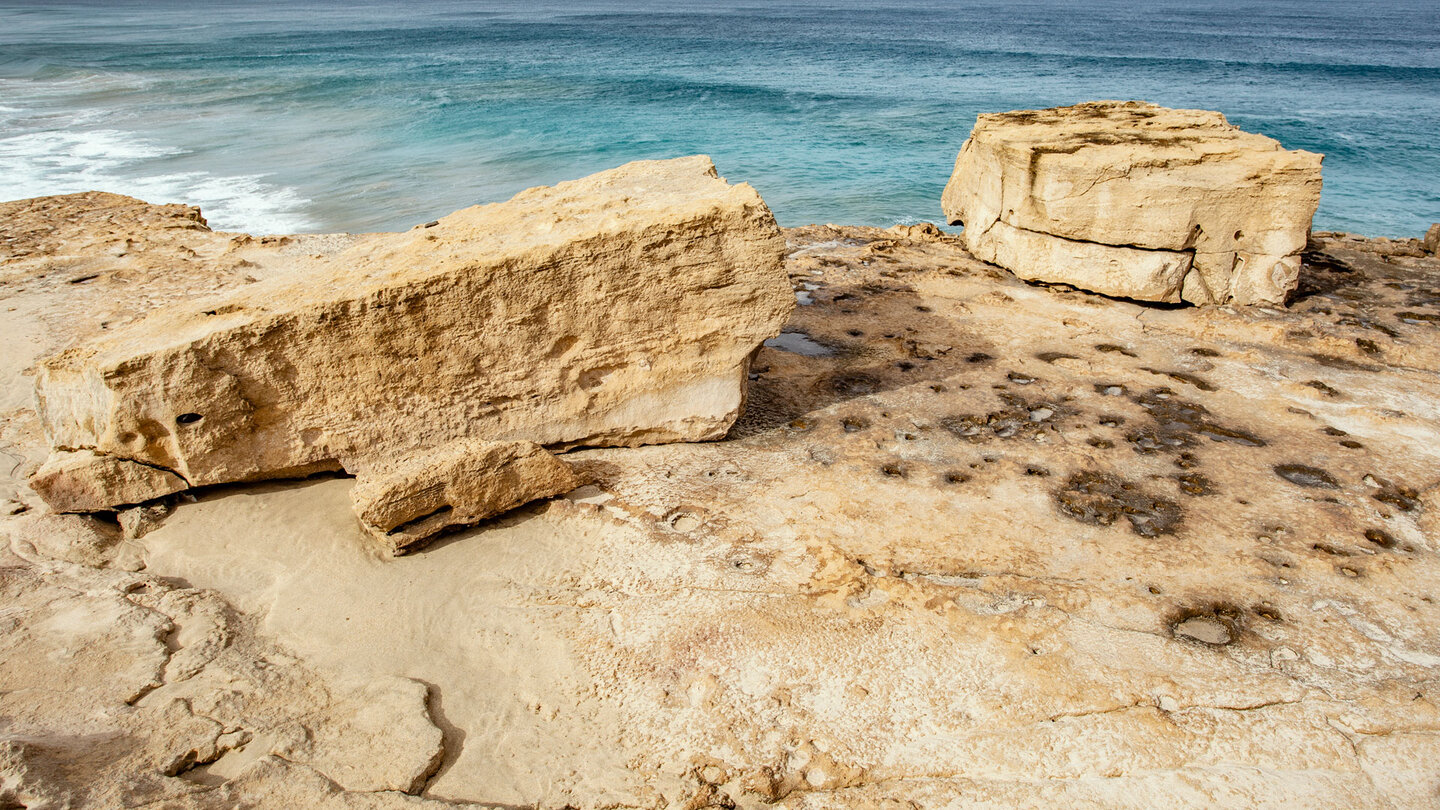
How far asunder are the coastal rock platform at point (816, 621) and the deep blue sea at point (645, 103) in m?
8.65

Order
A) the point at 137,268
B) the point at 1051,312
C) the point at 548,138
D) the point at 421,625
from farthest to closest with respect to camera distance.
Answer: the point at 548,138 < the point at 137,268 < the point at 1051,312 < the point at 421,625

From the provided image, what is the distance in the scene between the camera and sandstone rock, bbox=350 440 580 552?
3295mm

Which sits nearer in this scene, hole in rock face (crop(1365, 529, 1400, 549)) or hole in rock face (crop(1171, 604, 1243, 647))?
hole in rock face (crop(1171, 604, 1243, 647))

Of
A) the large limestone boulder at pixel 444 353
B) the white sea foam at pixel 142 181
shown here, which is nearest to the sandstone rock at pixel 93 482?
the large limestone boulder at pixel 444 353

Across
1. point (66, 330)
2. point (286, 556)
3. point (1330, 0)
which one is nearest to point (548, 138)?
point (66, 330)

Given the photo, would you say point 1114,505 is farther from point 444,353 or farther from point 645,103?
point 645,103

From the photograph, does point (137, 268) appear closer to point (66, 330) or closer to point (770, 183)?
point (66, 330)

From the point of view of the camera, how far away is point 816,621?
9.97ft

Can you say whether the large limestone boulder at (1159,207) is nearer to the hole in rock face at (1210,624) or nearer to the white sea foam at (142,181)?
the hole in rock face at (1210,624)

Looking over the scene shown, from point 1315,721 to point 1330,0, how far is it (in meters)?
68.7

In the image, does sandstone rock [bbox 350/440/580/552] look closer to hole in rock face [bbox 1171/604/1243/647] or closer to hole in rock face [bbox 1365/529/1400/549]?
hole in rock face [bbox 1171/604/1243/647]

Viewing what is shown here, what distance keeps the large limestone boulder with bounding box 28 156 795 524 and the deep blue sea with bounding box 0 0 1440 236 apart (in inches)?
333

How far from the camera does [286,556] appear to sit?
334 cm

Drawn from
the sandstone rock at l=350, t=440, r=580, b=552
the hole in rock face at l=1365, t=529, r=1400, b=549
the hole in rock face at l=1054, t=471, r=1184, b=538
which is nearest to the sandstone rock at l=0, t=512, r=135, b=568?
the sandstone rock at l=350, t=440, r=580, b=552
